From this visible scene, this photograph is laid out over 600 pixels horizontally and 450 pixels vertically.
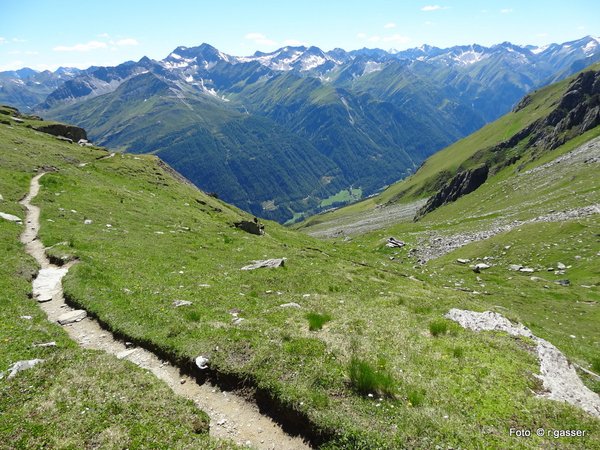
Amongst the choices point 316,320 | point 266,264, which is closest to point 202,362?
point 316,320

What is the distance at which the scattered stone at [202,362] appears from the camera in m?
15.3

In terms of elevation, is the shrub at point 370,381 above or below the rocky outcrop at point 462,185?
above

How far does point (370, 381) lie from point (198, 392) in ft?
22.0

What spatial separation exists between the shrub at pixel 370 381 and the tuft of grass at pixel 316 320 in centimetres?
402

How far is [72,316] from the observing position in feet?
65.3

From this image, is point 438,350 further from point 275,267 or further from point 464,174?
point 464,174

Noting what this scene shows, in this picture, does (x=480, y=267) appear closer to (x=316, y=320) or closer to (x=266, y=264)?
(x=266, y=264)

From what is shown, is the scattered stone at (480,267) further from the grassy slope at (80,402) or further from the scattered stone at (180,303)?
the grassy slope at (80,402)

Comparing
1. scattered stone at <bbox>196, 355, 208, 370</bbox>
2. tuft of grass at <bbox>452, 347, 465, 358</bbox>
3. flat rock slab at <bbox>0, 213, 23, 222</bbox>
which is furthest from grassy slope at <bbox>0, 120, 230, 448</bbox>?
flat rock slab at <bbox>0, 213, 23, 222</bbox>

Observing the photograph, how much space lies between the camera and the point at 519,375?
15156 mm

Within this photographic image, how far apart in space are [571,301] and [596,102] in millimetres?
153370

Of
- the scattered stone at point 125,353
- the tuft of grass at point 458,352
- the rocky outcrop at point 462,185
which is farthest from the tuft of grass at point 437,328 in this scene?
the rocky outcrop at point 462,185

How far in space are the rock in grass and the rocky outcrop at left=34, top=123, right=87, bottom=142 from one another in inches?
4184

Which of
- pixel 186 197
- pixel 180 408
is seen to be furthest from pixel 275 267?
pixel 186 197
